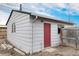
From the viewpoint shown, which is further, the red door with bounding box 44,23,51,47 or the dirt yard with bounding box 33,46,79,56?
the red door with bounding box 44,23,51,47

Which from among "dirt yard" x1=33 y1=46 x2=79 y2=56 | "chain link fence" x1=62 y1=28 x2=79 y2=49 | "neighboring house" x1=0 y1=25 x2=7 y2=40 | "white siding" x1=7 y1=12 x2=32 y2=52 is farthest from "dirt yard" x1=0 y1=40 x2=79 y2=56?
"neighboring house" x1=0 y1=25 x2=7 y2=40

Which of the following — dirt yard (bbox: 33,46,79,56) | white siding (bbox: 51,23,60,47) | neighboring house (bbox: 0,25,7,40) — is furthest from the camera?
white siding (bbox: 51,23,60,47)

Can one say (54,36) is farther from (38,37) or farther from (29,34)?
(29,34)

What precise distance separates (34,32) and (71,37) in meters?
0.97

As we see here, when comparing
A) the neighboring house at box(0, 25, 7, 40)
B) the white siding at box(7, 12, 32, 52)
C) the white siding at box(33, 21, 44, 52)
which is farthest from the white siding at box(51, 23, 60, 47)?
the neighboring house at box(0, 25, 7, 40)

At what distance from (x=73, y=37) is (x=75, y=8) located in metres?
0.74

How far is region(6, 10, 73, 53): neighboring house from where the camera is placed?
3.14 m

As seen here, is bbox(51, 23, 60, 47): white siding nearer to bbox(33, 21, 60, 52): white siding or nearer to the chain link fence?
bbox(33, 21, 60, 52): white siding

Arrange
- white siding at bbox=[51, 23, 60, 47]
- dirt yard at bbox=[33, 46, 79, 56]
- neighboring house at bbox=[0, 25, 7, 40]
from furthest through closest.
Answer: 1. white siding at bbox=[51, 23, 60, 47]
2. neighboring house at bbox=[0, 25, 7, 40]
3. dirt yard at bbox=[33, 46, 79, 56]

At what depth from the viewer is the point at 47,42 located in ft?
11.2

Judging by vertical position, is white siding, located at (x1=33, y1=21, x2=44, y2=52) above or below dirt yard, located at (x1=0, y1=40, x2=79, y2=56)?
above

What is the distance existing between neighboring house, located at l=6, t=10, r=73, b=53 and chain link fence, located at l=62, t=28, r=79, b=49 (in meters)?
0.17

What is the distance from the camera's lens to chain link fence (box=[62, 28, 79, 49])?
126 inches

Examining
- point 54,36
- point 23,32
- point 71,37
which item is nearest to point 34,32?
point 23,32
